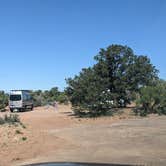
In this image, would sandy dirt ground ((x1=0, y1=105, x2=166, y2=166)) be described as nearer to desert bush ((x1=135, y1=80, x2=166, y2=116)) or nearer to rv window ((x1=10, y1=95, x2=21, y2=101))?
desert bush ((x1=135, y1=80, x2=166, y2=116))

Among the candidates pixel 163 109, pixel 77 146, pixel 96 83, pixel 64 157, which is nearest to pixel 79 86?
pixel 96 83

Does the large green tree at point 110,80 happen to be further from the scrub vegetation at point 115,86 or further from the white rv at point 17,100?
the white rv at point 17,100

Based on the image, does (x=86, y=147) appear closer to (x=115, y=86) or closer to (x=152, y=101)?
(x=152, y=101)

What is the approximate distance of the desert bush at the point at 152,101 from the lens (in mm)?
32406

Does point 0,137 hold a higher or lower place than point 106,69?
lower

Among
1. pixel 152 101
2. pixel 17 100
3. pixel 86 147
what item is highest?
pixel 17 100

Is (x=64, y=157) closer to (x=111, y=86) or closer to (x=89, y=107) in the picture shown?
(x=89, y=107)

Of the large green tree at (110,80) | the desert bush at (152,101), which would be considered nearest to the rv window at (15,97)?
the large green tree at (110,80)

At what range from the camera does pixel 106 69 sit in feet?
116

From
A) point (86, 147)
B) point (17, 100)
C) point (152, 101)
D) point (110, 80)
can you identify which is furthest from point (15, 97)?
point (86, 147)

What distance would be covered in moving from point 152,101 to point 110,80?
15.6 ft

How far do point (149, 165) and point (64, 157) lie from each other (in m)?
3.18

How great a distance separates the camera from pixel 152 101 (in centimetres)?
3278

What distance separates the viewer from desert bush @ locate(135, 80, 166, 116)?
3241cm
